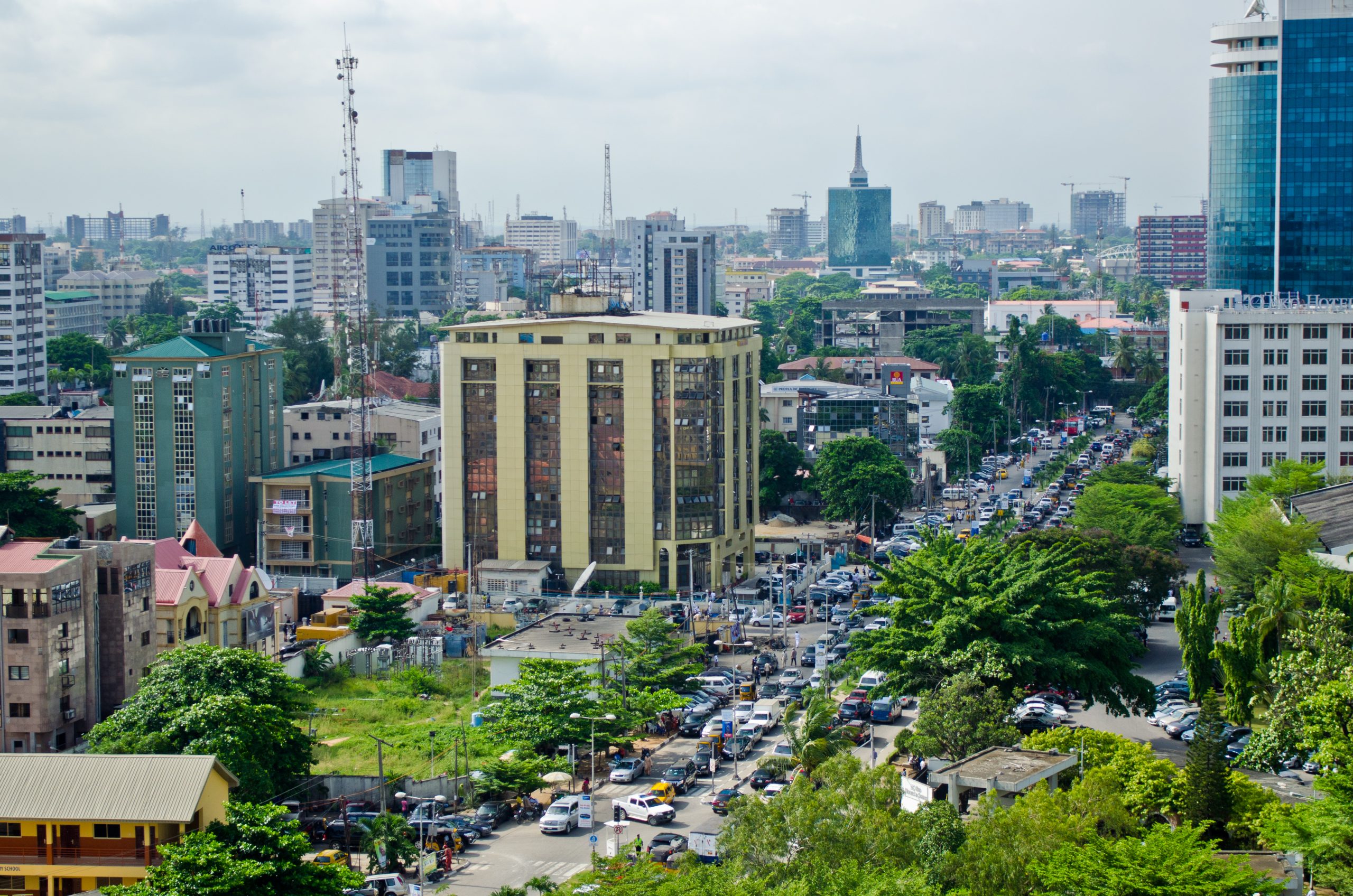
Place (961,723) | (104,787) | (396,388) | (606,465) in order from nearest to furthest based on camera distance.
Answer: (104,787), (961,723), (606,465), (396,388)

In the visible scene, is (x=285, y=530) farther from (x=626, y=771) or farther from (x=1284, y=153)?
(x=1284, y=153)

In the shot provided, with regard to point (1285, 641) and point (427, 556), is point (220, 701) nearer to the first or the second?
point (1285, 641)

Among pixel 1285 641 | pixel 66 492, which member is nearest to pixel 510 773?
pixel 1285 641

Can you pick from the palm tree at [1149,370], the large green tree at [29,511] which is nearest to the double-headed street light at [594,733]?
the large green tree at [29,511]

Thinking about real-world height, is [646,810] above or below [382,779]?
below

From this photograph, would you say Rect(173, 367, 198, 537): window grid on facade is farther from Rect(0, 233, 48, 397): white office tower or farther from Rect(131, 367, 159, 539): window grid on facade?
Rect(0, 233, 48, 397): white office tower

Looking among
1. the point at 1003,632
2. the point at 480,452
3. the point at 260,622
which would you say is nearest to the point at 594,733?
the point at 1003,632

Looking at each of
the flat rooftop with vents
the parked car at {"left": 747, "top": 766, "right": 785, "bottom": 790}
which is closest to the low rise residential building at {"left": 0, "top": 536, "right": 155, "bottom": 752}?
the flat rooftop with vents
